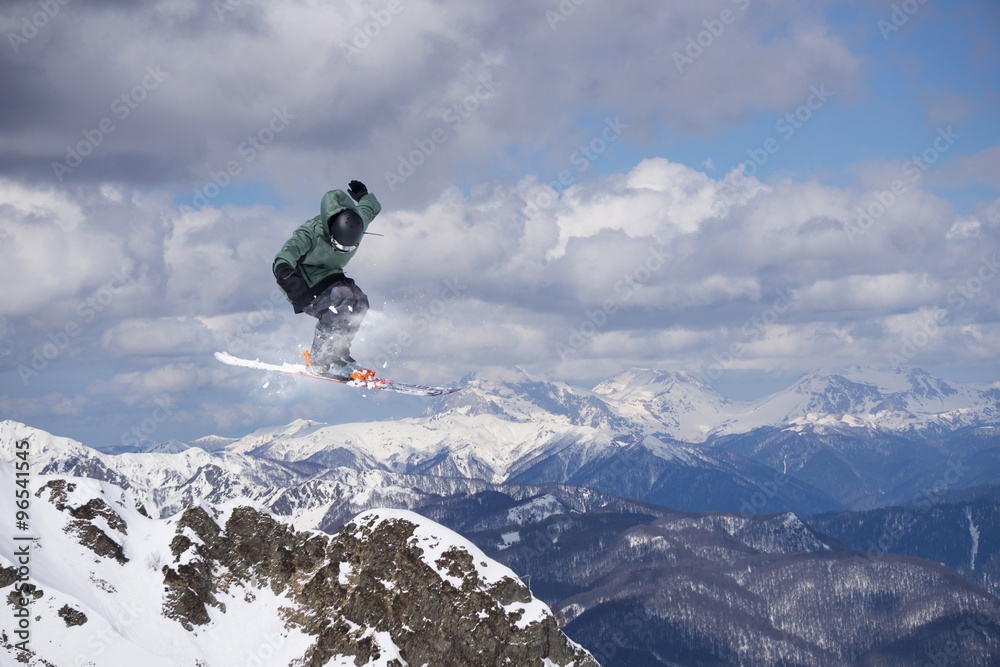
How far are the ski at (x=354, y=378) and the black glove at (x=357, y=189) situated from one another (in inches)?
155

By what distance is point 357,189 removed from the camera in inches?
476

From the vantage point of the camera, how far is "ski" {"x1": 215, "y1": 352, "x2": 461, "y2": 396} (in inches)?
575

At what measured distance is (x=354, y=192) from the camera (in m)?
12.1

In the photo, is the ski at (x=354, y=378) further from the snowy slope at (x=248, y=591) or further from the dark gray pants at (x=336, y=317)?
the snowy slope at (x=248, y=591)

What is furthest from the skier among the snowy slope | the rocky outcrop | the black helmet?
the rocky outcrop

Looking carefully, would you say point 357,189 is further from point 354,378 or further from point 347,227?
A: point 354,378

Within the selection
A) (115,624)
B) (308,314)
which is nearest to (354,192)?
(308,314)

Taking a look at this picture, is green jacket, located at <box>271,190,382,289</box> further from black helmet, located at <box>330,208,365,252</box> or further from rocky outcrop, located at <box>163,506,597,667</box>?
rocky outcrop, located at <box>163,506,597,667</box>

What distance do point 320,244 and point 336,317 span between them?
1.63m

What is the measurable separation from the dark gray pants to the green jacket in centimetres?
39

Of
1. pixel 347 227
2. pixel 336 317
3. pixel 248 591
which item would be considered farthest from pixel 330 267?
pixel 248 591

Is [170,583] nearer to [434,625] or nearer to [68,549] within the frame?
[68,549]

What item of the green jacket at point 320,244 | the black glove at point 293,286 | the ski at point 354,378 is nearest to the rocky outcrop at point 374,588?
the ski at point 354,378

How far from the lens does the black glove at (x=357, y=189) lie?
39.3ft
